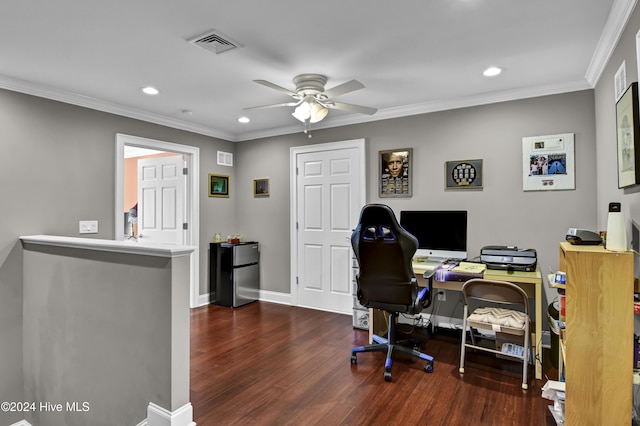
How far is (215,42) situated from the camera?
2428mm

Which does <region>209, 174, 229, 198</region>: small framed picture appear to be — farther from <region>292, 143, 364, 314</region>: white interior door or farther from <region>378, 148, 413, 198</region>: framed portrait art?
<region>378, 148, 413, 198</region>: framed portrait art

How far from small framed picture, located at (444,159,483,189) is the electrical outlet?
3.66 metres

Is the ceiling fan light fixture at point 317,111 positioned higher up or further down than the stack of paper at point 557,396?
higher up

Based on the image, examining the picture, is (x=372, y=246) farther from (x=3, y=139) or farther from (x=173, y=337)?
(x=3, y=139)

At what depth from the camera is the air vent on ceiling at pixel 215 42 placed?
7.63 ft

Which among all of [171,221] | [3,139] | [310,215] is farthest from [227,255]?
[3,139]

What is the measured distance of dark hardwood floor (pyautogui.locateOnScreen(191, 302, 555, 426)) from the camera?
7.39 feet

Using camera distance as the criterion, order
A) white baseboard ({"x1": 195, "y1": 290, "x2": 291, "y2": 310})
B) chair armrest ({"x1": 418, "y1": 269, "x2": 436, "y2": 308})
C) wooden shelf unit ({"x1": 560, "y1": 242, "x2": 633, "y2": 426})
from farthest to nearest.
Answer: white baseboard ({"x1": 195, "y1": 290, "x2": 291, "y2": 310})
chair armrest ({"x1": 418, "y1": 269, "x2": 436, "y2": 308})
wooden shelf unit ({"x1": 560, "y1": 242, "x2": 633, "y2": 426})

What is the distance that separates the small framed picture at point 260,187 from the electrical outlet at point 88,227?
207 cm

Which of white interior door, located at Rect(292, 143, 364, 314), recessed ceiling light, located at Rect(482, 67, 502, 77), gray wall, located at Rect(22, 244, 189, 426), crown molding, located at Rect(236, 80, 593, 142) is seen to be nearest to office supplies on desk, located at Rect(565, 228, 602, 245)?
recessed ceiling light, located at Rect(482, 67, 502, 77)

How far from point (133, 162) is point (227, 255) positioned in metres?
3.41

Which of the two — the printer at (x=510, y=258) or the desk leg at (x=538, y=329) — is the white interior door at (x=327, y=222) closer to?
the printer at (x=510, y=258)

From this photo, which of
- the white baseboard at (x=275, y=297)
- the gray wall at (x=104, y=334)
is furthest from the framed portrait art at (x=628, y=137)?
the white baseboard at (x=275, y=297)

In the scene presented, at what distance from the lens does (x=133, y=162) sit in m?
6.81
